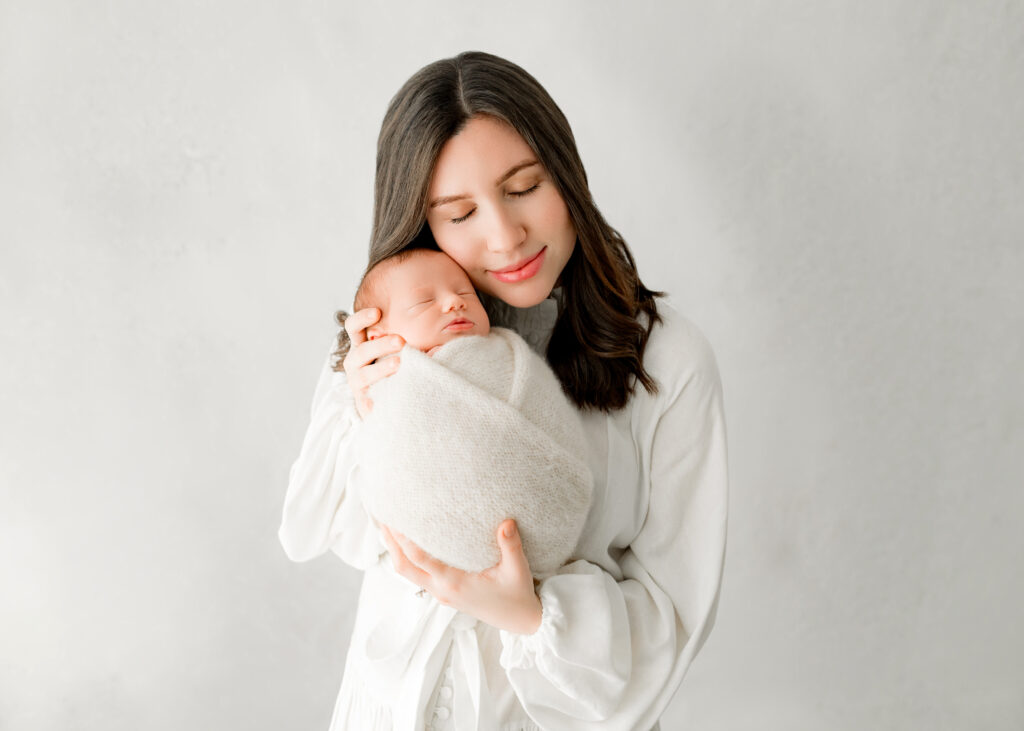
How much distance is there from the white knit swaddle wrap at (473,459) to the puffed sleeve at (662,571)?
15 cm

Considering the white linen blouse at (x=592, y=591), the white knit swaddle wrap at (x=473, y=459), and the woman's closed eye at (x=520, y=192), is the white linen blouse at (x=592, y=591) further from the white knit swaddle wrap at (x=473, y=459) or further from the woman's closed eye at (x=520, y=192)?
the woman's closed eye at (x=520, y=192)

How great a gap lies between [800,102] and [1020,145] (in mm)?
455

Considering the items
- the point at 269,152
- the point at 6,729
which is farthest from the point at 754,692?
the point at 6,729

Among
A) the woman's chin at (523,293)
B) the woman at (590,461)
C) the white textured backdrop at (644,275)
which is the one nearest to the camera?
the woman at (590,461)

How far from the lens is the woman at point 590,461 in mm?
1202

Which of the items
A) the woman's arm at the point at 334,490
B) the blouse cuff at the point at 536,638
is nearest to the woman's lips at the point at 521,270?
the woman's arm at the point at 334,490

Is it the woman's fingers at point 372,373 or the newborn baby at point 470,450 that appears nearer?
the newborn baby at point 470,450

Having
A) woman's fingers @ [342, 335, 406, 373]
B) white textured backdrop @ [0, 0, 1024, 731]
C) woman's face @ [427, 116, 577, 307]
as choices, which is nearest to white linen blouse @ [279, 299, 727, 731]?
woman's fingers @ [342, 335, 406, 373]

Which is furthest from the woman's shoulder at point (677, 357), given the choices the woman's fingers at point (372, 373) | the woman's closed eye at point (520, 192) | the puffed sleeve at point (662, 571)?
the woman's fingers at point (372, 373)

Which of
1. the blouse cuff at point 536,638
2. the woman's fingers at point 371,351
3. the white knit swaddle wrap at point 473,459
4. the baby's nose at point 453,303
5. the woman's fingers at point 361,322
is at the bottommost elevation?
the blouse cuff at point 536,638

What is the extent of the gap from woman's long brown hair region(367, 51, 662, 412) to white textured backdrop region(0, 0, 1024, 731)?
0.49m

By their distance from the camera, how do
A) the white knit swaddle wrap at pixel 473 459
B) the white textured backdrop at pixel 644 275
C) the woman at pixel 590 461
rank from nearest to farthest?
the white knit swaddle wrap at pixel 473 459
the woman at pixel 590 461
the white textured backdrop at pixel 644 275

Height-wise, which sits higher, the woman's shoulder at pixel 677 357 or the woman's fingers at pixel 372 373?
the woman's shoulder at pixel 677 357

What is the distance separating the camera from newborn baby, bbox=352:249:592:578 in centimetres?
108
